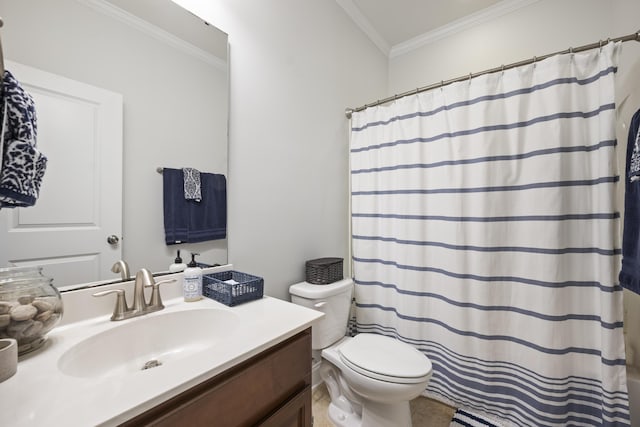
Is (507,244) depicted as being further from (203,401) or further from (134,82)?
(134,82)

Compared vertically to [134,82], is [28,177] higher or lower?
lower

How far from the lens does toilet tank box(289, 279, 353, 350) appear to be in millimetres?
1424

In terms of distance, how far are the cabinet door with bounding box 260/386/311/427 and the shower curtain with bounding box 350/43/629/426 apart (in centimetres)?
93

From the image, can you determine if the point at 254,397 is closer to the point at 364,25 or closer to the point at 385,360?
the point at 385,360

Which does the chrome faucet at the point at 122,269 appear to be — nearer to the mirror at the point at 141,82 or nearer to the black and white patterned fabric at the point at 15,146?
the mirror at the point at 141,82

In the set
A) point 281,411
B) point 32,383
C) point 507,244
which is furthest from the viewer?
point 507,244

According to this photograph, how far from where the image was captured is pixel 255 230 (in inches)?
53.6

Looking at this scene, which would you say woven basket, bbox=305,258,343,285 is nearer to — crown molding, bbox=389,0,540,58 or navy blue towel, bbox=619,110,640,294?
navy blue towel, bbox=619,110,640,294

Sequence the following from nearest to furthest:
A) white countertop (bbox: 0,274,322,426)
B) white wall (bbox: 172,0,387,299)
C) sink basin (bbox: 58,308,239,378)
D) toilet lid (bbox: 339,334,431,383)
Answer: white countertop (bbox: 0,274,322,426), sink basin (bbox: 58,308,239,378), toilet lid (bbox: 339,334,431,383), white wall (bbox: 172,0,387,299)

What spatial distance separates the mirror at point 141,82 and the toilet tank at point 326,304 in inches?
18.7

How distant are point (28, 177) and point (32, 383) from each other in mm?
452

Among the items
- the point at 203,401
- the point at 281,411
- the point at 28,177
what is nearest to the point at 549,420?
the point at 281,411

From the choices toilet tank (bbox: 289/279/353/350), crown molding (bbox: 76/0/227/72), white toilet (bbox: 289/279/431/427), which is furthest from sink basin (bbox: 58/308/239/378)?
crown molding (bbox: 76/0/227/72)

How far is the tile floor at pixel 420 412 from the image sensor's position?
1433mm
